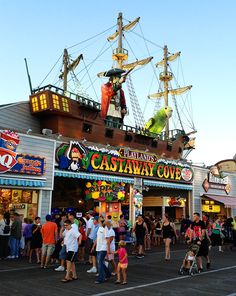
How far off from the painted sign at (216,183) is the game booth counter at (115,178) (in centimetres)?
202

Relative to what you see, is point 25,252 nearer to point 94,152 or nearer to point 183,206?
point 94,152

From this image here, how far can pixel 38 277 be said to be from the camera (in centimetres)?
986

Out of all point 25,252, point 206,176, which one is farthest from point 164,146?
point 25,252

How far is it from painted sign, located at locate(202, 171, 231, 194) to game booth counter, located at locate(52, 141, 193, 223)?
202cm

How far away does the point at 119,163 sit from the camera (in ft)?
70.7

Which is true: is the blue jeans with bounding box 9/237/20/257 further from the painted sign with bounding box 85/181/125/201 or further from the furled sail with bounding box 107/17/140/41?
the furled sail with bounding box 107/17/140/41

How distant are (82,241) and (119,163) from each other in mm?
Answer: 8854

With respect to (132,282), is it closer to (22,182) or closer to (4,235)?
(4,235)

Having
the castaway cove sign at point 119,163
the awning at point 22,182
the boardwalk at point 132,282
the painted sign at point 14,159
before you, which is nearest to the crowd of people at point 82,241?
the boardwalk at point 132,282

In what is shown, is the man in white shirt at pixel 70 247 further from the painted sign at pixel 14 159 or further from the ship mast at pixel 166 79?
the ship mast at pixel 166 79

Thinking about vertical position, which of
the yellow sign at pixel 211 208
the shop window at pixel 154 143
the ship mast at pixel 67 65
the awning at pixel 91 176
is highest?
the ship mast at pixel 67 65

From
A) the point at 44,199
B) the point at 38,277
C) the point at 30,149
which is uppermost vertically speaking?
the point at 30,149

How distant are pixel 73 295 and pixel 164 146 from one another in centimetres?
2187

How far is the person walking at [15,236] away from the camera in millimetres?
13836
